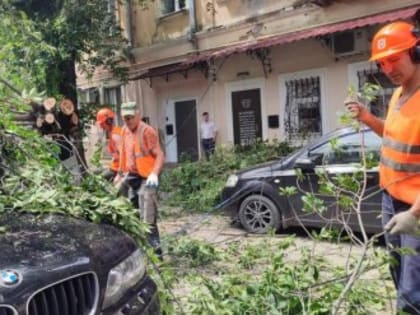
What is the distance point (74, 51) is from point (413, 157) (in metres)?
10.5

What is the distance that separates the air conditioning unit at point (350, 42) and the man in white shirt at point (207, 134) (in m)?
3.87

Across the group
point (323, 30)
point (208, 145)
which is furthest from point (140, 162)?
point (208, 145)

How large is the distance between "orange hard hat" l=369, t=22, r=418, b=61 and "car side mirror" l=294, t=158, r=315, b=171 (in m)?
3.87

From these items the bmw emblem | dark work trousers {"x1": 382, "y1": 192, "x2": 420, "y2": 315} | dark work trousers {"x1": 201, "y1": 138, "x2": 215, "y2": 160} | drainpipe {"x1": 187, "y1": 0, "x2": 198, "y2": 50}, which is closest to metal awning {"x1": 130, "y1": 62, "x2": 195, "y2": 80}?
drainpipe {"x1": 187, "y1": 0, "x2": 198, "y2": 50}

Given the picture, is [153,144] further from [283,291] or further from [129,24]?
[129,24]

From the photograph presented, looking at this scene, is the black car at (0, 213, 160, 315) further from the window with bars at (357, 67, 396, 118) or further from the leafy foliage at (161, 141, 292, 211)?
the window with bars at (357, 67, 396, 118)

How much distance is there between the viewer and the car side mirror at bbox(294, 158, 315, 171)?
699 cm

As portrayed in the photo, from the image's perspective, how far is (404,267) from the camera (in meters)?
3.09

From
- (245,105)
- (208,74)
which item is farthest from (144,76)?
(245,105)

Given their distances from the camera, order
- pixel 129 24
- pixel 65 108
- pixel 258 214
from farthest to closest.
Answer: pixel 129 24
pixel 258 214
pixel 65 108

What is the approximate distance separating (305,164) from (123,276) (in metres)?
4.53

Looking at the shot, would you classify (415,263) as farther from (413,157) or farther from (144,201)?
(144,201)

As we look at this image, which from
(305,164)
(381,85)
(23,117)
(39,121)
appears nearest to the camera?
(23,117)

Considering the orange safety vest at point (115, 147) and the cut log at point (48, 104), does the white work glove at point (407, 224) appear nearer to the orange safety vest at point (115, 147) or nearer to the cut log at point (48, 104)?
the cut log at point (48, 104)
